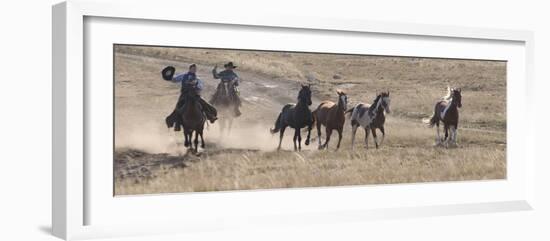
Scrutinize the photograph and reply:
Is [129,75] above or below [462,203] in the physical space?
above

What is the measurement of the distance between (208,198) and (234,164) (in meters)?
0.50

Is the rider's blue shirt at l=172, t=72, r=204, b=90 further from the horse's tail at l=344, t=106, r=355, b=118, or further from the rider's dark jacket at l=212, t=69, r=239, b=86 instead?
the horse's tail at l=344, t=106, r=355, b=118

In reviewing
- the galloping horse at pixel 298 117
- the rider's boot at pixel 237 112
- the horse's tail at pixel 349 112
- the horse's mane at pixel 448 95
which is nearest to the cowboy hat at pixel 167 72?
the rider's boot at pixel 237 112

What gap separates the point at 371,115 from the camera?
1192 centimetres

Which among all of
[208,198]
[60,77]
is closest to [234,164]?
[208,198]

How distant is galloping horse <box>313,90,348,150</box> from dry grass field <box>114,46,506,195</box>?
0.08m

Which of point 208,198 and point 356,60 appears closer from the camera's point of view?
point 208,198

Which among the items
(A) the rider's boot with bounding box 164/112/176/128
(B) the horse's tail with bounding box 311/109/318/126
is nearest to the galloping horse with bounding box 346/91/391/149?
(B) the horse's tail with bounding box 311/109/318/126

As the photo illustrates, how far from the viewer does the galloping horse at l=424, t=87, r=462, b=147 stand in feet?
40.8

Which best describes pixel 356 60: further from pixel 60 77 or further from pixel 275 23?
pixel 60 77

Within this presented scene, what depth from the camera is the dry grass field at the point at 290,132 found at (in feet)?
34.4

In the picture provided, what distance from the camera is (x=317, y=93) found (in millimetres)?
11570

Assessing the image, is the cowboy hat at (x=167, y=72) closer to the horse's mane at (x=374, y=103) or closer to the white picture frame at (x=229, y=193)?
the white picture frame at (x=229, y=193)

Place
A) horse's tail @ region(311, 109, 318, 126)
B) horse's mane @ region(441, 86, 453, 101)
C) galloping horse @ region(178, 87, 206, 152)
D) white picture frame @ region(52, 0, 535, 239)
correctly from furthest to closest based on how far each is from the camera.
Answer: horse's mane @ region(441, 86, 453, 101) → horse's tail @ region(311, 109, 318, 126) → galloping horse @ region(178, 87, 206, 152) → white picture frame @ region(52, 0, 535, 239)
